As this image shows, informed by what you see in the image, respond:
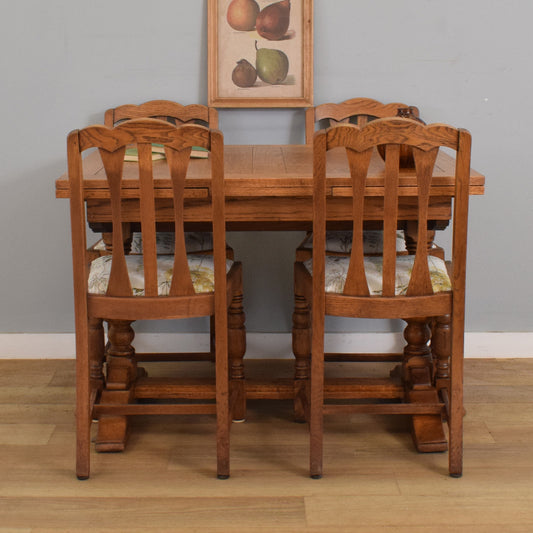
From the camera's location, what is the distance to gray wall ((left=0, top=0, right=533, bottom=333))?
2969 mm

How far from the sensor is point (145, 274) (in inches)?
84.9

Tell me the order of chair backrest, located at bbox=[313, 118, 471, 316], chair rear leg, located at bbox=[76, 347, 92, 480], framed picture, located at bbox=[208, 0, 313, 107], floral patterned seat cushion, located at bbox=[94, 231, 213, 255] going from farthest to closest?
framed picture, located at bbox=[208, 0, 313, 107], floral patterned seat cushion, located at bbox=[94, 231, 213, 255], chair rear leg, located at bbox=[76, 347, 92, 480], chair backrest, located at bbox=[313, 118, 471, 316]

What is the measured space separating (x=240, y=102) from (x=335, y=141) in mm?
1050

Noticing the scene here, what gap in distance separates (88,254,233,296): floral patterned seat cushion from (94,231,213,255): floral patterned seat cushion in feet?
0.89

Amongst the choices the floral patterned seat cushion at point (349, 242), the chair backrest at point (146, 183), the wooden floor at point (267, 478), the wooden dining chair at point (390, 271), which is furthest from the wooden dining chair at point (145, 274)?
the floral patterned seat cushion at point (349, 242)

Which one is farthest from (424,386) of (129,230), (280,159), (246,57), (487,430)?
(246,57)

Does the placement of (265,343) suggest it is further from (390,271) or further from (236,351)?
(390,271)

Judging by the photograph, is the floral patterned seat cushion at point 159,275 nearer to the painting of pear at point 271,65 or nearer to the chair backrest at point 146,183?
the chair backrest at point 146,183

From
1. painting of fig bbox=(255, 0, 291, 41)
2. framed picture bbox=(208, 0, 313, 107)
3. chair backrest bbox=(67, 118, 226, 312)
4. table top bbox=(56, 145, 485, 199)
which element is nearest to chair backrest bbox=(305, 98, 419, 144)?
framed picture bbox=(208, 0, 313, 107)

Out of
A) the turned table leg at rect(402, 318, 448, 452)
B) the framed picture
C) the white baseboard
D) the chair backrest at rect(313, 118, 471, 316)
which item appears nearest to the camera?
the chair backrest at rect(313, 118, 471, 316)

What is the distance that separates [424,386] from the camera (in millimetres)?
2572

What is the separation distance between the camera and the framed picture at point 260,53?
116 inches

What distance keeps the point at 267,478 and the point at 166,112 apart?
1.45 metres

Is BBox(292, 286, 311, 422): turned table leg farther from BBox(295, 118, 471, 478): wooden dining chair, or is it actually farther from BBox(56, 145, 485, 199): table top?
BBox(56, 145, 485, 199): table top
